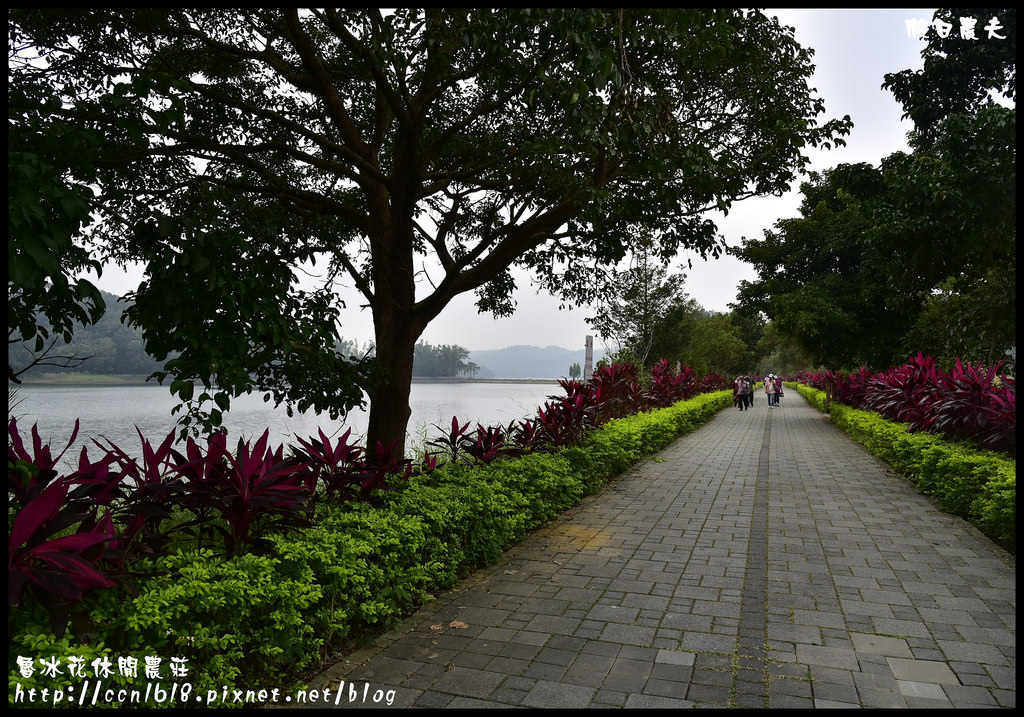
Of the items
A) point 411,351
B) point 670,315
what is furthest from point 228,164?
point 670,315

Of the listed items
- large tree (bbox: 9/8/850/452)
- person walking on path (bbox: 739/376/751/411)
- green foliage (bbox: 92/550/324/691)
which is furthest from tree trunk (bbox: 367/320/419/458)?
person walking on path (bbox: 739/376/751/411)

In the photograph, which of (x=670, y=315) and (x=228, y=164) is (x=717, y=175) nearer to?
(x=228, y=164)

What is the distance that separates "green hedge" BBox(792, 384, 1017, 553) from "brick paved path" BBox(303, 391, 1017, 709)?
0.71ft

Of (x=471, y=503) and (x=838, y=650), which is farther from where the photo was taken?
Answer: (x=471, y=503)

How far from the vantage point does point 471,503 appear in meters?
5.03

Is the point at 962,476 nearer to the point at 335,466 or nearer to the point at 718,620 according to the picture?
the point at 718,620

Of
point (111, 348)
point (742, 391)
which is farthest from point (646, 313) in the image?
point (111, 348)

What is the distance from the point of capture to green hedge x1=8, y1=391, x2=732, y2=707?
2643 mm

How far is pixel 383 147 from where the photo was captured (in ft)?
32.0

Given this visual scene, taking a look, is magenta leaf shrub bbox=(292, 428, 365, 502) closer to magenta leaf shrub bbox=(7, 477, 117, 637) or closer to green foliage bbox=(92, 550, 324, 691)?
green foliage bbox=(92, 550, 324, 691)

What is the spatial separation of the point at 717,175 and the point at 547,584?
15.6ft

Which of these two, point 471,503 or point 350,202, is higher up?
point 350,202

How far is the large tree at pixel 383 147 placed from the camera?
13.1ft

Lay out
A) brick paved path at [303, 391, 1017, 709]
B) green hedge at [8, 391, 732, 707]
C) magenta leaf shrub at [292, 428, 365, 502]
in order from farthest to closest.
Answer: magenta leaf shrub at [292, 428, 365, 502] → brick paved path at [303, 391, 1017, 709] → green hedge at [8, 391, 732, 707]
